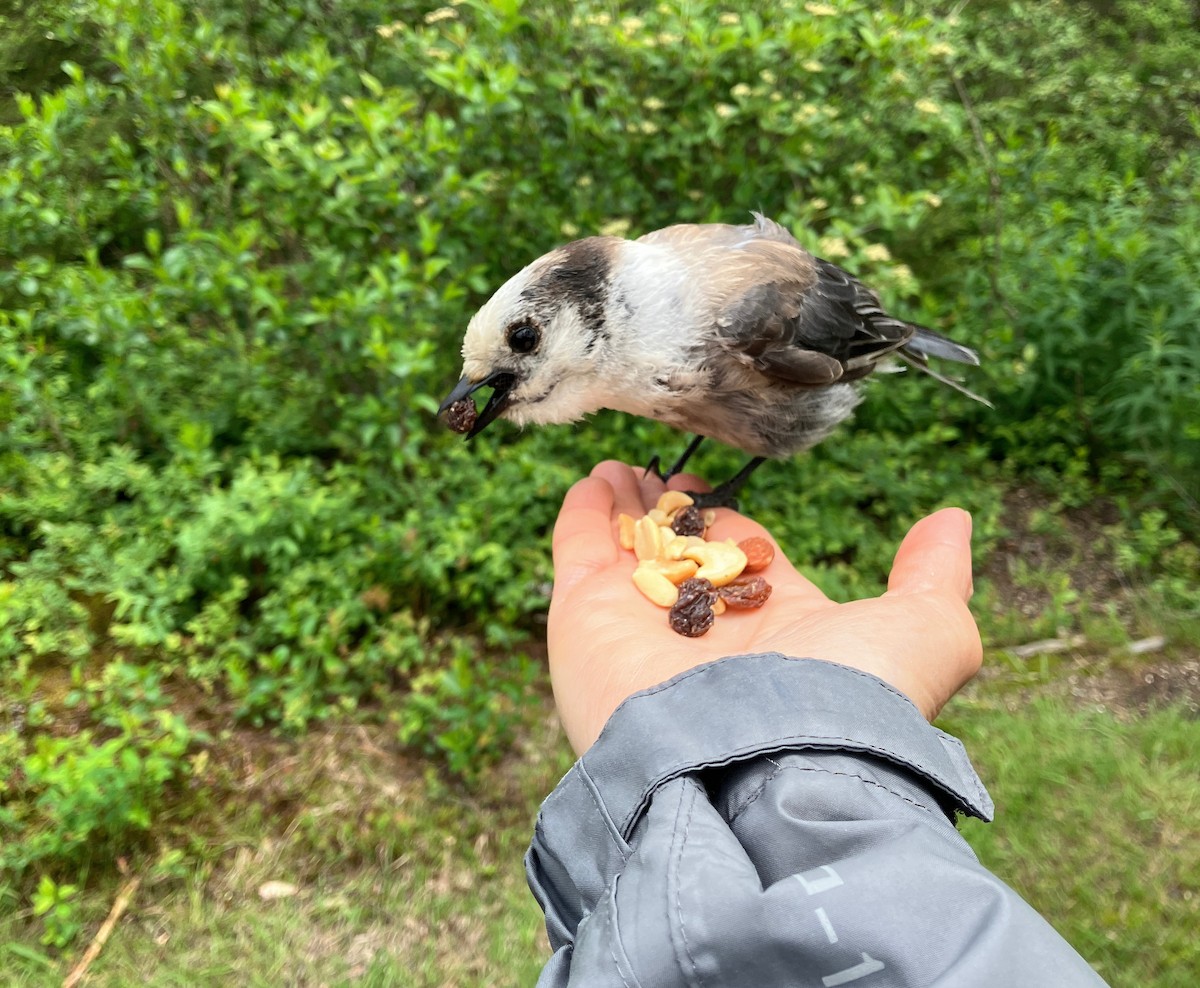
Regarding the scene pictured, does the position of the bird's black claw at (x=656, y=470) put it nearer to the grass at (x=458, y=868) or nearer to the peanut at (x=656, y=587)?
the peanut at (x=656, y=587)

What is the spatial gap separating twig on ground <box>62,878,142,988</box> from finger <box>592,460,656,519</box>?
209 centimetres

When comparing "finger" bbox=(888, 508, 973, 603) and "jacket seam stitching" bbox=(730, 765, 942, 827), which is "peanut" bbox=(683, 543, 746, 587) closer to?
"finger" bbox=(888, 508, 973, 603)

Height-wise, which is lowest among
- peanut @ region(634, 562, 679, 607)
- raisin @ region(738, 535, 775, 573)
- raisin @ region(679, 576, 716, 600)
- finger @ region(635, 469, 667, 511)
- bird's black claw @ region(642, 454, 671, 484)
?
bird's black claw @ region(642, 454, 671, 484)

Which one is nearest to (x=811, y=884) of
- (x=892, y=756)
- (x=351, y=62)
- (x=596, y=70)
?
(x=892, y=756)

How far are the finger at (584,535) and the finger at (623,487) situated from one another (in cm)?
10

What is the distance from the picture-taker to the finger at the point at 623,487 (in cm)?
282

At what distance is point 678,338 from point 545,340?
429 millimetres

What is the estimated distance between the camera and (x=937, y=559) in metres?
2.03

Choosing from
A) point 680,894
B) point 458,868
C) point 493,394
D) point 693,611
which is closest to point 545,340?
point 493,394

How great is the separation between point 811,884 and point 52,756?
8.22 ft

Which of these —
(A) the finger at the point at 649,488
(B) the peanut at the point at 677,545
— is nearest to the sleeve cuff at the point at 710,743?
(B) the peanut at the point at 677,545

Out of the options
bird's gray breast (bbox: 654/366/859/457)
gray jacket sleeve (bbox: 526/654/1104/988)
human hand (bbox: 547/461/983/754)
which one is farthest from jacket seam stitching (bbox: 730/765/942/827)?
bird's gray breast (bbox: 654/366/859/457)

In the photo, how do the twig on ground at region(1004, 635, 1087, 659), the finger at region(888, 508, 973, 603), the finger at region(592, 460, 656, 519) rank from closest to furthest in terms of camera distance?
the finger at region(888, 508, 973, 603), the finger at region(592, 460, 656, 519), the twig on ground at region(1004, 635, 1087, 659)

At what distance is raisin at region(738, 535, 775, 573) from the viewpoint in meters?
2.46
